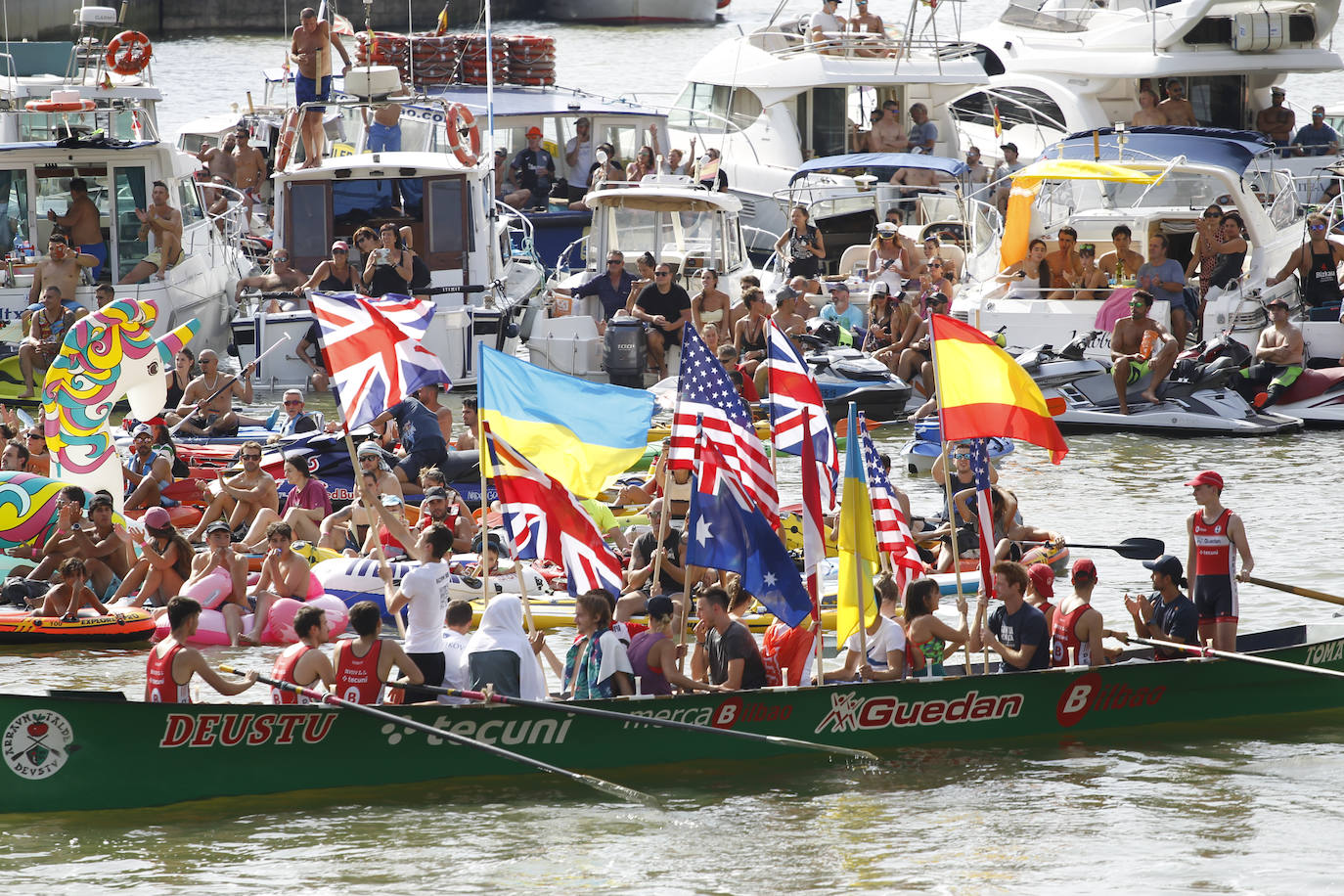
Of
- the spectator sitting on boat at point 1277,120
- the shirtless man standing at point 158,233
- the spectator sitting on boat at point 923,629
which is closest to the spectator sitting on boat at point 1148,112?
the spectator sitting on boat at point 1277,120

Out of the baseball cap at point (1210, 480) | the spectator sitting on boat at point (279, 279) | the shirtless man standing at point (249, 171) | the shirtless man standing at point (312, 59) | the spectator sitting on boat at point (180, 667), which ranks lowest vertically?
the spectator sitting on boat at point (180, 667)

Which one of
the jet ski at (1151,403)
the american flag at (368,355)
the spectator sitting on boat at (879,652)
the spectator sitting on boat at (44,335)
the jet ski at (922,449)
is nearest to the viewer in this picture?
the spectator sitting on boat at (879,652)

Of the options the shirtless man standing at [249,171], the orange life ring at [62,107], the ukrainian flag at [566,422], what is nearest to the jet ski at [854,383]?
the ukrainian flag at [566,422]

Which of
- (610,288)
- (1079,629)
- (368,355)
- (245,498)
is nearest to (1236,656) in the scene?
(1079,629)

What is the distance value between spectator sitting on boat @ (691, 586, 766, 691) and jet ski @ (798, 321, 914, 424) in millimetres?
9667

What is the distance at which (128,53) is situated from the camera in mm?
24453

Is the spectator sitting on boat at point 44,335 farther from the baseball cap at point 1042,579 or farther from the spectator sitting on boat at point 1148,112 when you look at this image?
the spectator sitting on boat at point 1148,112

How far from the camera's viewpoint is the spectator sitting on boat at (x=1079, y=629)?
453 inches

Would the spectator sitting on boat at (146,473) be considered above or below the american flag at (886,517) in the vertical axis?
below

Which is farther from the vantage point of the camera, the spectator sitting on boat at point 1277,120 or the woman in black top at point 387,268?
the spectator sitting on boat at point 1277,120

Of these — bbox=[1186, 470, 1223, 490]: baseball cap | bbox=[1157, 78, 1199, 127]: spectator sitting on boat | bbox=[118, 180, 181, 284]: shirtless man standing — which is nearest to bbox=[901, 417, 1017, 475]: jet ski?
bbox=[1186, 470, 1223, 490]: baseball cap

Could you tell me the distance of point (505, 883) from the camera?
9500mm

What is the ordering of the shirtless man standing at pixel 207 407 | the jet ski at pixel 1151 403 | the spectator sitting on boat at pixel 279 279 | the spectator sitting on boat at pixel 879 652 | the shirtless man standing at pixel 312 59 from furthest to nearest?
the shirtless man standing at pixel 312 59
the spectator sitting on boat at pixel 279 279
the jet ski at pixel 1151 403
the shirtless man standing at pixel 207 407
the spectator sitting on boat at pixel 879 652

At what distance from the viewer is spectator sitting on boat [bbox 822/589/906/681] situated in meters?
11.3
